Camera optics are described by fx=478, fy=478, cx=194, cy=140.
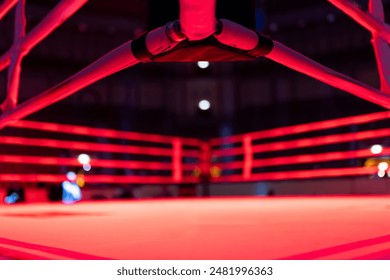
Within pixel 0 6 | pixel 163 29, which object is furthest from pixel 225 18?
pixel 0 6

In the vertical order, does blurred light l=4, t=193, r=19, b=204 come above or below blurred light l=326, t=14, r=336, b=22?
below

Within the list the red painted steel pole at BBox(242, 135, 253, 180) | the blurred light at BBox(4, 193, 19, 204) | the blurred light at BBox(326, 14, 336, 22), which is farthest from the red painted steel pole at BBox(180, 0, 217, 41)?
the blurred light at BBox(326, 14, 336, 22)

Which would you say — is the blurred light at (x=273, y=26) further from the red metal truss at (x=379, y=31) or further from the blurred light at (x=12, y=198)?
the red metal truss at (x=379, y=31)

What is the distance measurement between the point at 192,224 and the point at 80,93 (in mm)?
11282

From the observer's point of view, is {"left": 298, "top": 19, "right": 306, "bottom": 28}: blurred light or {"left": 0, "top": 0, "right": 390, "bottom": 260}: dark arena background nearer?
{"left": 0, "top": 0, "right": 390, "bottom": 260}: dark arena background

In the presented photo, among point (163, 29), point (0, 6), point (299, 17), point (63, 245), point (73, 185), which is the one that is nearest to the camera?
point (63, 245)

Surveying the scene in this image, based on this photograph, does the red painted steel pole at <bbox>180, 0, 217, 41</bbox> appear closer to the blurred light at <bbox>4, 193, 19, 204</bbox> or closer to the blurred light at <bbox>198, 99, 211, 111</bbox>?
the blurred light at <bbox>4, 193, 19, 204</bbox>

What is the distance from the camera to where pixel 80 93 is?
12344 millimetres

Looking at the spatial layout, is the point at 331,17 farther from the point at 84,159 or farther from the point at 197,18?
the point at 197,18

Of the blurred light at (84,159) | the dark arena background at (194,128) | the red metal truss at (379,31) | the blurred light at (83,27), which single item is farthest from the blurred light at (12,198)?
the blurred light at (83,27)

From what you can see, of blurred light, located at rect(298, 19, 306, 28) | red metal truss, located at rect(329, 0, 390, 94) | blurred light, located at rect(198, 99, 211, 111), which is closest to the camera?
red metal truss, located at rect(329, 0, 390, 94)

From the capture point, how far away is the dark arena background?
4.01 feet

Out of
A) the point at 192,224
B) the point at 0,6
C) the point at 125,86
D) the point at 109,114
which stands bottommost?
the point at 192,224
